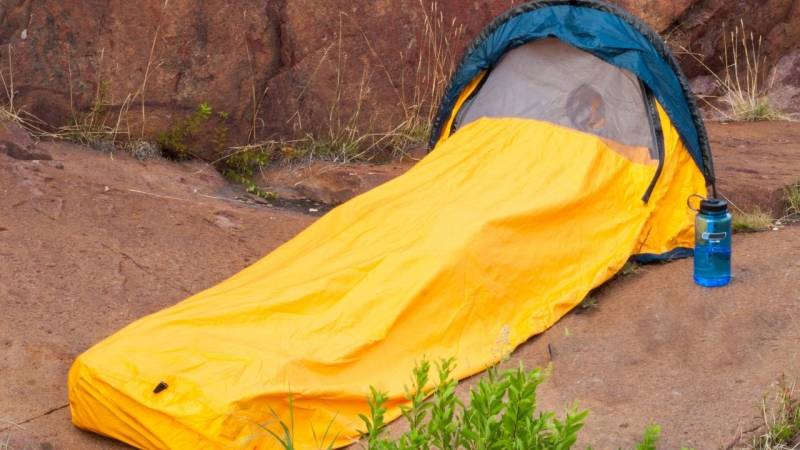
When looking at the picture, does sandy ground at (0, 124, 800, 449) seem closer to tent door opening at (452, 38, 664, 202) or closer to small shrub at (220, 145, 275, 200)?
small shrub at (220, 145, 275, 200)

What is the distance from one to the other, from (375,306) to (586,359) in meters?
0.85

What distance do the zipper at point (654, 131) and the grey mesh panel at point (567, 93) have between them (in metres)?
0.02

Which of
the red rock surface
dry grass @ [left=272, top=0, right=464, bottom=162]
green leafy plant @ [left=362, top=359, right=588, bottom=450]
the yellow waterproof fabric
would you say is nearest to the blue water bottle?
the yellow waterproof fabric

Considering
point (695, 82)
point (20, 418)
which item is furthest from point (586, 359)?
point (695, 82)

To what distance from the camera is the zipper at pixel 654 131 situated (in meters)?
5.03

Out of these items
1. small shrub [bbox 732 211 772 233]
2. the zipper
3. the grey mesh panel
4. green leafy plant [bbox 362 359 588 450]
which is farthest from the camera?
small shrub [bbox 732 211 772 233]

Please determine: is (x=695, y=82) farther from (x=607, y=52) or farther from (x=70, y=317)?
(x=70, y=317)

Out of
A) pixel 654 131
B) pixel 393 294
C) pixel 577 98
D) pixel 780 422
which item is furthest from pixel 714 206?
pixel 393 294

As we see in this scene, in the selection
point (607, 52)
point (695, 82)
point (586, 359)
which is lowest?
point (695, 82)

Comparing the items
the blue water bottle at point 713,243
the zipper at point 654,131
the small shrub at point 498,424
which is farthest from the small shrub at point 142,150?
the small shrub at point 498,424

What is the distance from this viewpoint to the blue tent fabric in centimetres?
517

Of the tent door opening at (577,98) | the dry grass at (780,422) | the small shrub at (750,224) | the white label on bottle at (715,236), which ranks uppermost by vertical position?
the tent door opening at (577,98)

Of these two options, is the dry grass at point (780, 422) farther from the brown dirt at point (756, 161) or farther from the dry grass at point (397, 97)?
the dry grass at point (397, 97)

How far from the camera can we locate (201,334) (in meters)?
4.05
